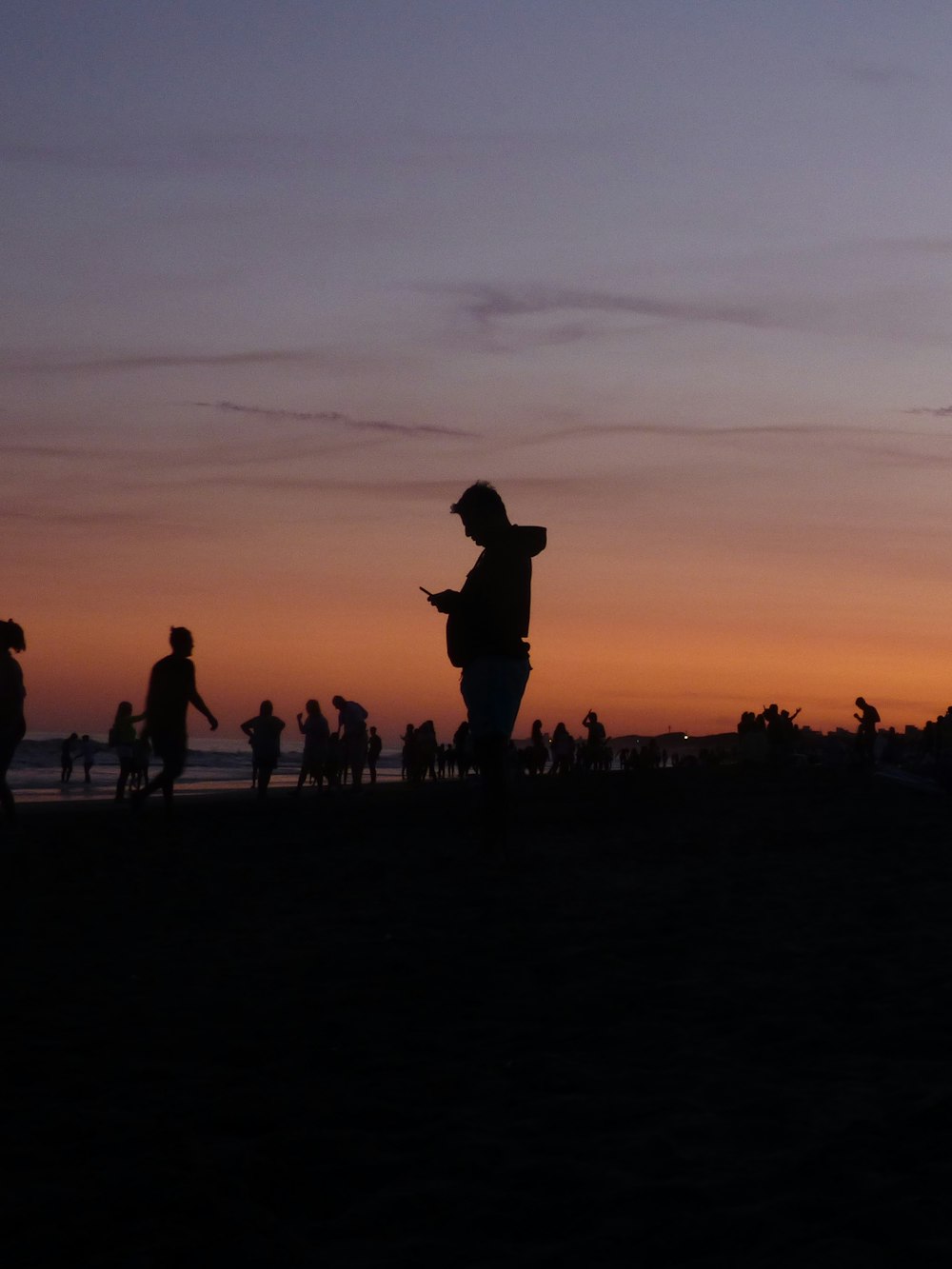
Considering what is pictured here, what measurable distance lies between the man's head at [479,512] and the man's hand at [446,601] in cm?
37

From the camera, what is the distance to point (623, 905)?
7.78 meters

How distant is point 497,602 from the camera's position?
9.31 m

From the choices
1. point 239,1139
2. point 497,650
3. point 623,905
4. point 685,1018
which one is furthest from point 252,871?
point 239,1139

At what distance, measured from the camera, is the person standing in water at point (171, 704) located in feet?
51.6

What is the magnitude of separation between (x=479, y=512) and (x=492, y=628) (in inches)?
28.5

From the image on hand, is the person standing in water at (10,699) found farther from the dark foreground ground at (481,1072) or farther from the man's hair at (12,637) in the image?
the dark foreground ground at (481,1072)

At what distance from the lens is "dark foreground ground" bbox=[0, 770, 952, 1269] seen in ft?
10.1

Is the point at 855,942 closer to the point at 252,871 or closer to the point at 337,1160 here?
the point at 337,1160

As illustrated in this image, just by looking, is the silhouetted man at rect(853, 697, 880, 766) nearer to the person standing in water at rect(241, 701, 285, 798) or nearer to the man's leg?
the person standing in water at rect(241, 701, 285, 798)

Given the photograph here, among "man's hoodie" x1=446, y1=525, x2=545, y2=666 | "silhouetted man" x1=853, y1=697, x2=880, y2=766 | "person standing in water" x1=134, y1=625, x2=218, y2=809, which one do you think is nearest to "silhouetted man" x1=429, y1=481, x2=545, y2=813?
"man's hoodie" x1=446, y1=525, x2=545, y2=666

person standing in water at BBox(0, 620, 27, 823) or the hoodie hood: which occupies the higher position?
the hoodie hood

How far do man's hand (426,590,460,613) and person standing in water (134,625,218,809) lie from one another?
263 inches

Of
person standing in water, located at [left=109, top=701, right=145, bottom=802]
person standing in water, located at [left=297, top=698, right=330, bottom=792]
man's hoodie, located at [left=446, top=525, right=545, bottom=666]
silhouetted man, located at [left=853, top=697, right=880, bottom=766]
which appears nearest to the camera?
man's hoodie, located at [left=446, top=525, right=545, bottom=666]

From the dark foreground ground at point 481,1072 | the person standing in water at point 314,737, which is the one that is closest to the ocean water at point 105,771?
the person standing in water at point 314,737
